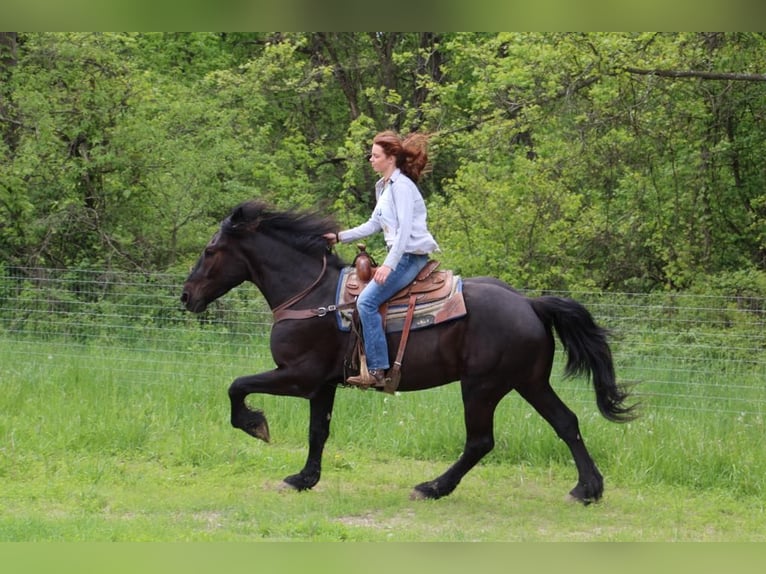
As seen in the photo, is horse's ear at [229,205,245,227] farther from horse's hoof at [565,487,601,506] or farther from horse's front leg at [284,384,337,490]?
horse's hoof at [565,487,601,506]

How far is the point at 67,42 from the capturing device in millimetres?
12984

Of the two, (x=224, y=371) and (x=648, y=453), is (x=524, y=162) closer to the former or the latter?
(x=224, y=371)

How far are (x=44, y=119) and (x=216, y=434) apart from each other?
23.3 ft

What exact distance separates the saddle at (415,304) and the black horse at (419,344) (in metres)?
0.07

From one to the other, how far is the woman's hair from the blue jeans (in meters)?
0.59

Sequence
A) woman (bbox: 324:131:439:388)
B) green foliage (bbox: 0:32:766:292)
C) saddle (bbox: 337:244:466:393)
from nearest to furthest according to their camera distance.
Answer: woman (bbox: 324:131:439:388), saddle (bbox: 337:244:466:393), green foliage (bbox: 0:32:766:292)

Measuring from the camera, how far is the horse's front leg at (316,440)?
6672mm

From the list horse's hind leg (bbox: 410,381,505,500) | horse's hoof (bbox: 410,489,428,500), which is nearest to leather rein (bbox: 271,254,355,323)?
horse's hind leg (bbox: 410,381,505,500)

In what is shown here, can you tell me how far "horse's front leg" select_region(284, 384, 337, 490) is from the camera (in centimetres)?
667

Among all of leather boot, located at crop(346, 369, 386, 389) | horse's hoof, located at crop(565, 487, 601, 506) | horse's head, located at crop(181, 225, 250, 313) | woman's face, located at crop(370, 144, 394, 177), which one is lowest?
horse's hoof, located at crop(565, 487, 601, 506)

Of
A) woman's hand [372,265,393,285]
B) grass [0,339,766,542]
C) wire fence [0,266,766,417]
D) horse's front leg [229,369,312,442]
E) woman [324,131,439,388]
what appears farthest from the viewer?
wire fence [0,266,766,417]

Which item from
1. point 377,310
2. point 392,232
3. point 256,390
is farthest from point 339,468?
point 392,232

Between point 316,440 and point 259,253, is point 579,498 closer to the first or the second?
point 316,440

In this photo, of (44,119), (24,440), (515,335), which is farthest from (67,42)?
(515,335)
